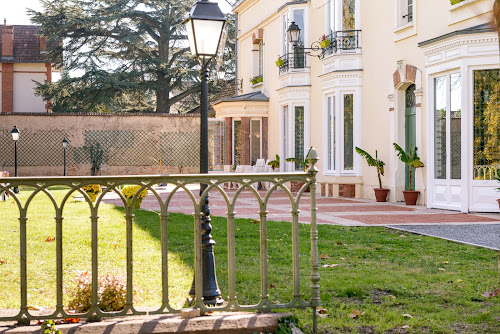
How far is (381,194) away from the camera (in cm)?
1736

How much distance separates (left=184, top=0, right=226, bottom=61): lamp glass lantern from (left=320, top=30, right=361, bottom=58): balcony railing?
1390 centimetres

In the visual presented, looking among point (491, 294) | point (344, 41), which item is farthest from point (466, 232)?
point (344, 41)

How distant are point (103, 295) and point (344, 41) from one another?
629 inches

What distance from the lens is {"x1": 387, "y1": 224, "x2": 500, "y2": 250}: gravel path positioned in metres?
9.19

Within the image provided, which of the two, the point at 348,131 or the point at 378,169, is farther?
the point at 348,131

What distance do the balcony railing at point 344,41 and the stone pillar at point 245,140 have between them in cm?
673

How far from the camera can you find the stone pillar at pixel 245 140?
26.0 meters

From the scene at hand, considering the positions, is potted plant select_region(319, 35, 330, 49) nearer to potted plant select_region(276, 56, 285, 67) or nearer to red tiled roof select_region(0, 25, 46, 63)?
potted plant select_region(276, 56, 285, 67)

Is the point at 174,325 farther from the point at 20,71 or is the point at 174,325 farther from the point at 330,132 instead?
the point at 20,71

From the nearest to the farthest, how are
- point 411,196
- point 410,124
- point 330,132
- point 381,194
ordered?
1. point 411,196
2. point 410,124
3. point 381,194
4. point 330,132

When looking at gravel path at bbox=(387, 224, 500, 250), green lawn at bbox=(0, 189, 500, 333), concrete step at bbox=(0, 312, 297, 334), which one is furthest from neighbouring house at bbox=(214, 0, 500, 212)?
concrete step at bbox=(0, 312, 297, 334)

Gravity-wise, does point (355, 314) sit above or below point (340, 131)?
below

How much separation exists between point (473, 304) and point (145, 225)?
7093 millimetres

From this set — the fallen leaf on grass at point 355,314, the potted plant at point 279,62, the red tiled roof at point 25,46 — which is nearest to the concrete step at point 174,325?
the fallen leaf on grass at point 355,314
